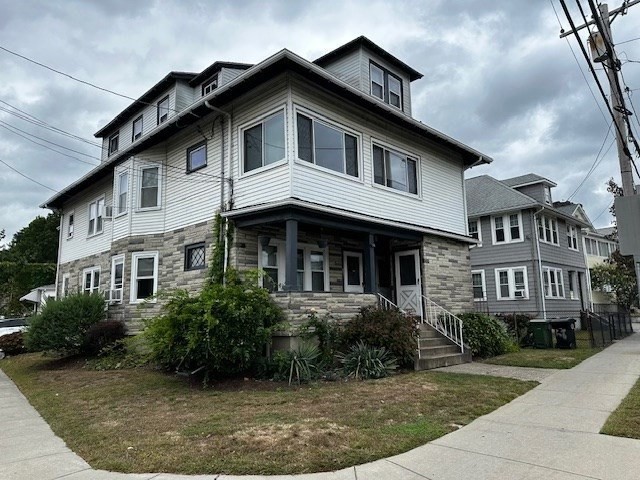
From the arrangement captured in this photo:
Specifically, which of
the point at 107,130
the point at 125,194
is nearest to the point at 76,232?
the point at 107,130

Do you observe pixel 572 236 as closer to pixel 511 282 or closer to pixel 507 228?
pixel 507 228

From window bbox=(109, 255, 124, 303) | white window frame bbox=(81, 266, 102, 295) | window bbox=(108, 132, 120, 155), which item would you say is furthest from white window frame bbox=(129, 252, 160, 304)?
window bbox=(108, 132, 120, 155)

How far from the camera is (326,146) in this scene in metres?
11.7

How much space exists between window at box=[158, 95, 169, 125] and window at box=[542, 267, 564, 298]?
18438 mm

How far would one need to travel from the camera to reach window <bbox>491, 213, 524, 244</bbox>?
2327cm

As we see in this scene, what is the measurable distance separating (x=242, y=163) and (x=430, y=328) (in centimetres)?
671

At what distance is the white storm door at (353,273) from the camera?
13641mm

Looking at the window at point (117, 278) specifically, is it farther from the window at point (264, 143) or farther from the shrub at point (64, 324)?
the window at point (264, 143)

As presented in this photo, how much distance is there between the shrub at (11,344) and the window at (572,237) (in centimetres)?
2694

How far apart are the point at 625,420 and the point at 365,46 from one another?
1263cm

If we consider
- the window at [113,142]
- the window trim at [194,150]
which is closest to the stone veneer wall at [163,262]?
the window trim at [194,150]

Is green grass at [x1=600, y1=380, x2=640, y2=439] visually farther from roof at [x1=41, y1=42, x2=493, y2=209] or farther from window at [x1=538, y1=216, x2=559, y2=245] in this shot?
window at [x1=538, y1=216, x2=559, y2=245]

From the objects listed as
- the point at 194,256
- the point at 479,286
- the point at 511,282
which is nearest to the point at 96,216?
the point at 194,256

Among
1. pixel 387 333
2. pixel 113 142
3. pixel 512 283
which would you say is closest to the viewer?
pixel 387 333
